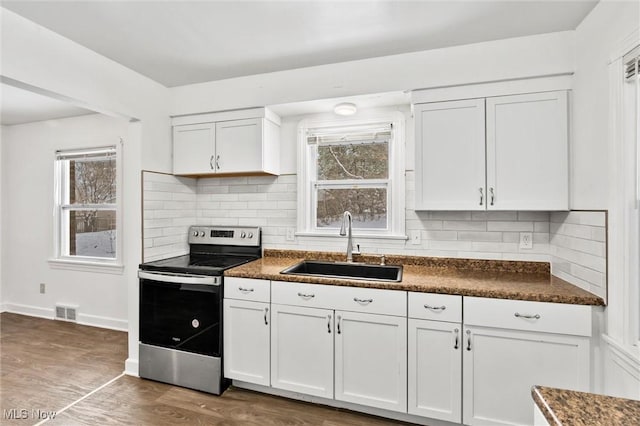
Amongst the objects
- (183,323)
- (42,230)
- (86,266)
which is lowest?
(183,323)

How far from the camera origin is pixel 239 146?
271 cm

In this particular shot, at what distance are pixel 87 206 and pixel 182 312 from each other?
2270 millimetres

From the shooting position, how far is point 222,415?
6.91ft

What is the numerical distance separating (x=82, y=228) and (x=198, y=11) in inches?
126

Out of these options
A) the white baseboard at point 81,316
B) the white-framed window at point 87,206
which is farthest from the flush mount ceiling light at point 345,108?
the white baseboard at point 81,316

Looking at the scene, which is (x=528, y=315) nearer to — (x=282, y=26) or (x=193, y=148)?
(x=282, y=26)

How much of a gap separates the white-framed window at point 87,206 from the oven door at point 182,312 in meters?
1.37

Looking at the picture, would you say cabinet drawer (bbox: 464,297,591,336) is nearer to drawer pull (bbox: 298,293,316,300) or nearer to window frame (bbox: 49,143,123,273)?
drawer pull (bbox: 298,293,316,300)

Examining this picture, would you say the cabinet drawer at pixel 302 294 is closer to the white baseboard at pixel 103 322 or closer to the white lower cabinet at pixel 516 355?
the white lower cabinet at pixel 516 355

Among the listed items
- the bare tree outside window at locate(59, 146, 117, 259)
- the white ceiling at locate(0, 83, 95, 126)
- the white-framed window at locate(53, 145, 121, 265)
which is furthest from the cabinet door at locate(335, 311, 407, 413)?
the white ceiling at locate(0, 83, 95, 126)

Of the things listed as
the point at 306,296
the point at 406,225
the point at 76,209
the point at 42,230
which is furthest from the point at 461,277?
the point at 42,230

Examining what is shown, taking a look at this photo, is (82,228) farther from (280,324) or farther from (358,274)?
(358,274)

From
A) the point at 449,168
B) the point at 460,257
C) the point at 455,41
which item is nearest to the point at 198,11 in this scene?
the point at 455,41

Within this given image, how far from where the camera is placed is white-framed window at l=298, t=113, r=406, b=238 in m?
2.64
